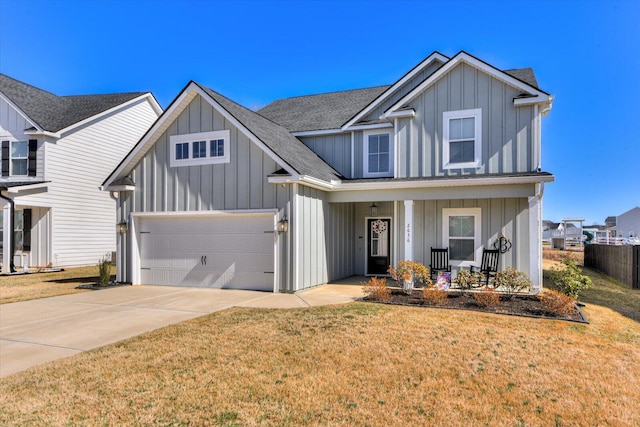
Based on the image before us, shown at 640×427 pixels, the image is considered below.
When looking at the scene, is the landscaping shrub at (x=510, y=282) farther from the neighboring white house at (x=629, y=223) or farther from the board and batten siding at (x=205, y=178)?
the neighboring white house at (x=629, y=223)

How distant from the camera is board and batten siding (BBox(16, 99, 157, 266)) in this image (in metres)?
17.4

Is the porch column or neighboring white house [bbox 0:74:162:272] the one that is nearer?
the porch column

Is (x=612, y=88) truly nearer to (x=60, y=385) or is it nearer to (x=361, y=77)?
(x=361, y=77)

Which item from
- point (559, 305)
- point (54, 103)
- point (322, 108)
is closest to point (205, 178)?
point (322, 108)

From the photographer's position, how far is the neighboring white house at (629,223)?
49.2 metres

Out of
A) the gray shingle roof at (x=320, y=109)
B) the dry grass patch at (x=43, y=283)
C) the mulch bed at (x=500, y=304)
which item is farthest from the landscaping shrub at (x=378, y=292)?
the dry grass patch at (x=43, y=283)

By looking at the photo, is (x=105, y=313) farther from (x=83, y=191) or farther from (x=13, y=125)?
(x=13, y=125)

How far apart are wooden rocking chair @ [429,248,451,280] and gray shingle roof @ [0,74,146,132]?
1675cm

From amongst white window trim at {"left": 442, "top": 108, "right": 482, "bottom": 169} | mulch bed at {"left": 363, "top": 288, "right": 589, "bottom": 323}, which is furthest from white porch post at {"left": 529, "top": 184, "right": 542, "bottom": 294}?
white window trim at {"left": 442, "top": 108, "right": 482, "bottom": 169}

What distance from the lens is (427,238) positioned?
1224 centimetres

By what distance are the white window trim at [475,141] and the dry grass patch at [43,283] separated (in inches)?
459

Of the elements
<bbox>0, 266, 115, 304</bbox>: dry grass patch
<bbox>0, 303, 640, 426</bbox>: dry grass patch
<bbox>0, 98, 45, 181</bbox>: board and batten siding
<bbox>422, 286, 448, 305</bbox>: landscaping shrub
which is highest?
<bbox>0, 98, 45, 181</bbox>: board and batten siding

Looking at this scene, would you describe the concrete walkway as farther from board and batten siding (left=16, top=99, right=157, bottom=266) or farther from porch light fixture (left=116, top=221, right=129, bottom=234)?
board and batten siding (left=16, top=99, right=157, bottom=266)

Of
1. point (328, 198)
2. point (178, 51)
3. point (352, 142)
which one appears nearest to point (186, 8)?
point (178, 51)
